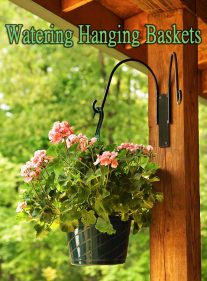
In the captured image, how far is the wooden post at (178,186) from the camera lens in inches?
76.8

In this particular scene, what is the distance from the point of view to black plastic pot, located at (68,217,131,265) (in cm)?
185

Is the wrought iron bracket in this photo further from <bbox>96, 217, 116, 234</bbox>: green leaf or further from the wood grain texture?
the wood grain texture

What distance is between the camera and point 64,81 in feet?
29.0

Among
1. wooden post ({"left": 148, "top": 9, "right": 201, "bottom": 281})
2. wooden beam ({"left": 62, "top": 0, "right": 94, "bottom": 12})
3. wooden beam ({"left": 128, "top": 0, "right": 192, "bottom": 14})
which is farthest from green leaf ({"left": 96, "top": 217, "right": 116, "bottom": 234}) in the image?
wooden beam ({"left": 62, "top": 0, "right": 94, "bottom": 12})

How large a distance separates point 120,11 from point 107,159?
1.09 m

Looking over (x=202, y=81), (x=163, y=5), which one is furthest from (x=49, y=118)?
(x=163, y=5)

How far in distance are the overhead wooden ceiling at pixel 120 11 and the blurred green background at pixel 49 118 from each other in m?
5.00

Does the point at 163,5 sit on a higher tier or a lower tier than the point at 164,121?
higher

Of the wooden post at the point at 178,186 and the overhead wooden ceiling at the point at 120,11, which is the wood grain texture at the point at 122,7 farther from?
the wooden post at the point at 178,186

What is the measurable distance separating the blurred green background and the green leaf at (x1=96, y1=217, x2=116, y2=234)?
582 cm

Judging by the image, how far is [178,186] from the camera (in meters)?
1.98

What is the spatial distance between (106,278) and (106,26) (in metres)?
5.49

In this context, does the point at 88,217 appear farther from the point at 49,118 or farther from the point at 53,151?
the point at 49,118

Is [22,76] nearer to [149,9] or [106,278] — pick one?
[106,278]
